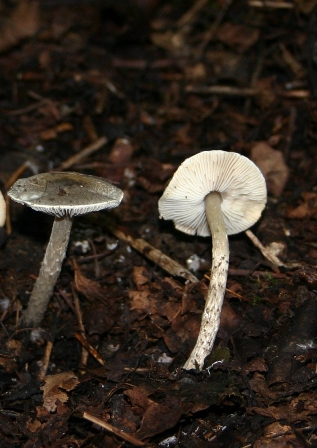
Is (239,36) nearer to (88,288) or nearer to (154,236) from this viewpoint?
(154,236)

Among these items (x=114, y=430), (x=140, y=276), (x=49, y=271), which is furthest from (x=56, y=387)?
(x=140, y=276)

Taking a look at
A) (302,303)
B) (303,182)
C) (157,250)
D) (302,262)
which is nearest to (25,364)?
(157,250)

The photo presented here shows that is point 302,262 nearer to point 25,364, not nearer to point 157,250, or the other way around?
point 157,250

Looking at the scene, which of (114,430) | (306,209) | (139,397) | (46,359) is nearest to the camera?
(114,430)

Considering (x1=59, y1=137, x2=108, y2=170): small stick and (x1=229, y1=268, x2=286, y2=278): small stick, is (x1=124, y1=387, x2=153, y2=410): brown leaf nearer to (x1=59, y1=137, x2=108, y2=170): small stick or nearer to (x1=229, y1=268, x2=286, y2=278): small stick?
(x1=229, y1=268, x2=286, y2=278): small stick

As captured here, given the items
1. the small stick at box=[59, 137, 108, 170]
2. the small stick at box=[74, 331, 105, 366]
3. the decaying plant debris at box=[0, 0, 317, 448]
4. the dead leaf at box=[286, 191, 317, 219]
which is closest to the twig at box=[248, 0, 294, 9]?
the decaying plant debris at box=[0, 0, 317, 448]

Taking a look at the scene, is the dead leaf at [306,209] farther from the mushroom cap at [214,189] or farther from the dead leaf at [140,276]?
the dead leaf at [140,276]
